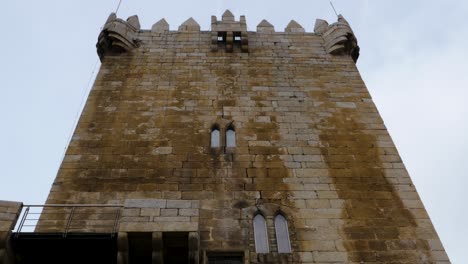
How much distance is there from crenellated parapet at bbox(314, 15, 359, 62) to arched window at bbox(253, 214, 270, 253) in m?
6.36

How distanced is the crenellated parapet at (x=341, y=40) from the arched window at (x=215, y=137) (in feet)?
15.0

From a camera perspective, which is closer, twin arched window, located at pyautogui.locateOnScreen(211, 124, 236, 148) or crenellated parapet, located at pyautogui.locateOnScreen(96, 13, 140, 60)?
twin arched window, located at pyautogui.locateOnScreen(211, 124, 236, 148)

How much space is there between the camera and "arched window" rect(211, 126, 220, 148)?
31.5ft

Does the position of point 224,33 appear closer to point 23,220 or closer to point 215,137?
point 215,137

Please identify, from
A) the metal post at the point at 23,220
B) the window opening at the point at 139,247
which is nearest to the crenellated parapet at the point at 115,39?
the metal post at the point at 23,220

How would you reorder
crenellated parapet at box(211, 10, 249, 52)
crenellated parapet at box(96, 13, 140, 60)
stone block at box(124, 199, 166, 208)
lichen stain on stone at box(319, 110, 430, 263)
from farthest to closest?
crenellated parapet at box(211, 10, 249, 52) → crenellated parapet at box(96, 13, 140, 60) → lichen stain on stone at box(319, 110, 430, 263) → stone block at box(124, 199, 166, 208)

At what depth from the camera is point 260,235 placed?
7.77 m


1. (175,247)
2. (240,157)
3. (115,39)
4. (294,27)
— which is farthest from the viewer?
(294,27)

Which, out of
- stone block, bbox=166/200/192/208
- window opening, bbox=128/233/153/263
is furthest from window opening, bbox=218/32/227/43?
window opening, bbox=128/233/153/263

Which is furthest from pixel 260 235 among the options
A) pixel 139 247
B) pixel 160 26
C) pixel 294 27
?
pixel 294 27

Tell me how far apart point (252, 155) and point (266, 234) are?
6.51ft

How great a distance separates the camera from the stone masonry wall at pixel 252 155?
25.5 feet

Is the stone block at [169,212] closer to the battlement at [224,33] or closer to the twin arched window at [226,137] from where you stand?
the twin arched window at [226,137]

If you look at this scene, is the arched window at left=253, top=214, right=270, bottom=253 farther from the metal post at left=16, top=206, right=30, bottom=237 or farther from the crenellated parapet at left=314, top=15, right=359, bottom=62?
the crenellated parapet at left=314, top=15, right=359, bottom=62
